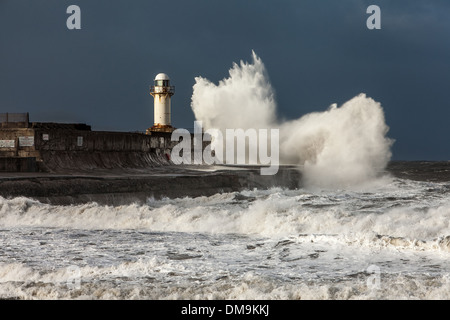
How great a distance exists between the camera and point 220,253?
10.2 meters

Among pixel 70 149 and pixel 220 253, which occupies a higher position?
pixel 70 149

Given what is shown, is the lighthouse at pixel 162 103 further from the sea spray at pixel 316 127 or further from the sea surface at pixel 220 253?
the sea surface at pixel 220 253

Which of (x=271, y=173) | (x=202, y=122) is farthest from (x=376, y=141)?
(x=202, y=122)

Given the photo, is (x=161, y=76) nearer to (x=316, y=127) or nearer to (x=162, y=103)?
(x=162, y=103)

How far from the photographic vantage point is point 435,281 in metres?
7.45

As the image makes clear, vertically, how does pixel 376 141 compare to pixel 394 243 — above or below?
above

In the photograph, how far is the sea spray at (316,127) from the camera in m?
32.0

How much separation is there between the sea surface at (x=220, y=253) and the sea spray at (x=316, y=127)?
14.8 meters

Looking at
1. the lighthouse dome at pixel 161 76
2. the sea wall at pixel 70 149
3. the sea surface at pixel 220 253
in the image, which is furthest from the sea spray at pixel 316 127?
the sea surface at pixel 220 253

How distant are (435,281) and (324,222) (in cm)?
564

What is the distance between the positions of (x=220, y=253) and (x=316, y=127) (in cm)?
2639

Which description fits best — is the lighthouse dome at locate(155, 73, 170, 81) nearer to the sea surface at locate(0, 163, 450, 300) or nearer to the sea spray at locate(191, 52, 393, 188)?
the sea spray at locate(191, 52, 393, 188)

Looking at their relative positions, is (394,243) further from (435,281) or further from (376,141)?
(376,141)

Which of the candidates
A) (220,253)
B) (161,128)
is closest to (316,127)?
(161,128)
